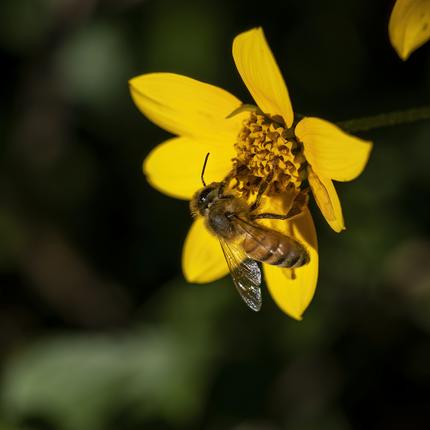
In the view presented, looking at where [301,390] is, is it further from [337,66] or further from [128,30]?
[128,30]

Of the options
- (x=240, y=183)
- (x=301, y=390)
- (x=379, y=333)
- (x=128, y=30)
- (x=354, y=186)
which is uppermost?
(x=128, y=30)

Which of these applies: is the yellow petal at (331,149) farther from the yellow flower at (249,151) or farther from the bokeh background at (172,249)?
the bokeh background at (172,249)

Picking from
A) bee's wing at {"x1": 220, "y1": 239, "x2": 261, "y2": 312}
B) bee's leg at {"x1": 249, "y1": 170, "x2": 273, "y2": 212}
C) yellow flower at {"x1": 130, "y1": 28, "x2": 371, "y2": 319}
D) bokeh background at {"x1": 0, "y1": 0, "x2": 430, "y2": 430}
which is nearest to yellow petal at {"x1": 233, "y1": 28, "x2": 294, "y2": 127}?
yellow flower at {"x1": 130, "y1": 28, "x2": 371, "y2": 319}

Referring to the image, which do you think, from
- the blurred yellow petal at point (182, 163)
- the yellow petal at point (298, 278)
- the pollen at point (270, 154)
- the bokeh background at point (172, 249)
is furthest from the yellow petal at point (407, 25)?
the bokeh background at point (172, 249)

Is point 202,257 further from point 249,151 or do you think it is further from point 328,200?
point 328,200

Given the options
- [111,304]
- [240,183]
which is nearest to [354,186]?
[240,183]

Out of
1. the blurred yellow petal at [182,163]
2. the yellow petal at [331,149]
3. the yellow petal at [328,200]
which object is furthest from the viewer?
the blurred yellow petal at [182,163]
